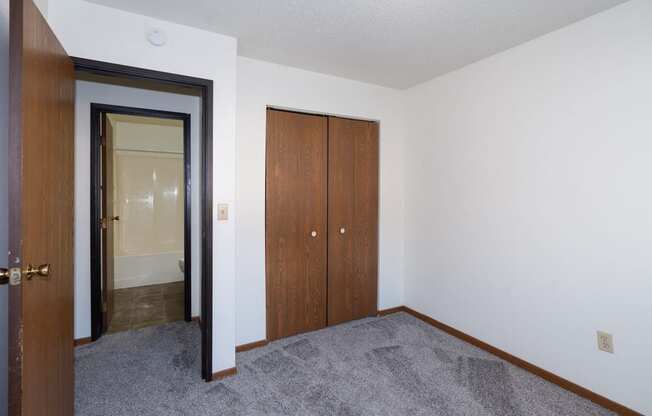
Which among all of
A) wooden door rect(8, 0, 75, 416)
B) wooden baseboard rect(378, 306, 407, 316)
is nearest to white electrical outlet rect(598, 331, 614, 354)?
wooden baseboard rect(378, 306, 407, 316)

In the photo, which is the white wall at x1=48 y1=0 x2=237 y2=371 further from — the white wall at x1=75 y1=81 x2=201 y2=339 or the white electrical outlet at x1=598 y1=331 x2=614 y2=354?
the white electrical outlet at x1=598 y1=331 x2=614 y2=354

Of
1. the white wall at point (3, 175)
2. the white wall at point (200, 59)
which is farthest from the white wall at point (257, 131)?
the white wall at point (3, 175)

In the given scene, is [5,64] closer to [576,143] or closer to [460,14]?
[460,14]

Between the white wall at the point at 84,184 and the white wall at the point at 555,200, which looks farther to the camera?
the white wall at the point at 84,184

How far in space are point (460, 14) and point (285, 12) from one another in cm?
105

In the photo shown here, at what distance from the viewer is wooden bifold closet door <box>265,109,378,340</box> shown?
276cm

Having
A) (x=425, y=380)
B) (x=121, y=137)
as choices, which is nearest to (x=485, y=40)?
Result: (x=425, y=380)

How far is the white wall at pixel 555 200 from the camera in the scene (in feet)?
5.86

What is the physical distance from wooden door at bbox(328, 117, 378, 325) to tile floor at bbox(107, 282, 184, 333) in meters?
1.68

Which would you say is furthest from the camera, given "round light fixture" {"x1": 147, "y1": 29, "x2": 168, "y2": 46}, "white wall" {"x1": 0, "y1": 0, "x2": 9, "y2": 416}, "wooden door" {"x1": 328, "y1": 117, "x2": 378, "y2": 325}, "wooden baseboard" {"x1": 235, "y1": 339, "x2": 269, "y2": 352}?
"wooden door" {"x1": 328, "y1": 117, "x2": 378, "y2": 325}

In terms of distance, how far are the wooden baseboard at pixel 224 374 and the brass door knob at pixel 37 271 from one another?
1.27 metres

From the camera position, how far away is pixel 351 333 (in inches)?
114

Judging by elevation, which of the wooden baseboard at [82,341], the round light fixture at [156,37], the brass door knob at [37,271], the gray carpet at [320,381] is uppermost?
the round light fixture at [156,37]

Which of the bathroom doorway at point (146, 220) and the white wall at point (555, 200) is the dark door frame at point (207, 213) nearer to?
the bathroom doorway at point (146, 220)
